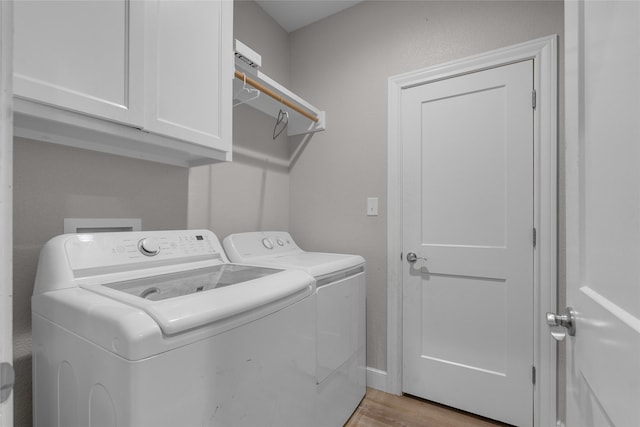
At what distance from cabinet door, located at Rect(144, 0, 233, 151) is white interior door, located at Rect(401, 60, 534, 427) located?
3.97 ft

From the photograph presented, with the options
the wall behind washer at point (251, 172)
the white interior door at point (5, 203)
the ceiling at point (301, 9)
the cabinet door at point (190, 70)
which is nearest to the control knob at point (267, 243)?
the wall behind washer at point (251, 172)

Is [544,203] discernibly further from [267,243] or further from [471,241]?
[267,243]

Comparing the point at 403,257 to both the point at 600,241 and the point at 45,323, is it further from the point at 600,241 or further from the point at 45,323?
the point at 45,323

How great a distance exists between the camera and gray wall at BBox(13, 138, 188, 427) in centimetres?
106

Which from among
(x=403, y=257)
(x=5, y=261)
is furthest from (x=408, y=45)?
(x=5, y=261)

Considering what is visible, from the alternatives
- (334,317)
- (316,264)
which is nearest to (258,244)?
(316,264)

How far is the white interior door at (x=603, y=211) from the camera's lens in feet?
1.50

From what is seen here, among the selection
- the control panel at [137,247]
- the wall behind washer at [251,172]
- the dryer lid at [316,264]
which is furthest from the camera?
the wall behind washer at [251,172]

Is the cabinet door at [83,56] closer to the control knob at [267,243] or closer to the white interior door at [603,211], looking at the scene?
the control knob at [267,243]

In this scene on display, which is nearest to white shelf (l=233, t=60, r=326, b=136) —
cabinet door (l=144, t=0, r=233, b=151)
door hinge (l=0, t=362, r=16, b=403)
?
cabinet door (l=144, t=0, r=233, b=151)

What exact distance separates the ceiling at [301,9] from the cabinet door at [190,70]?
0.94m

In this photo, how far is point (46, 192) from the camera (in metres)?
1.14

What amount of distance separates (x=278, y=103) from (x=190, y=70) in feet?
2.95

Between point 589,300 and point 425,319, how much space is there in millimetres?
1440
